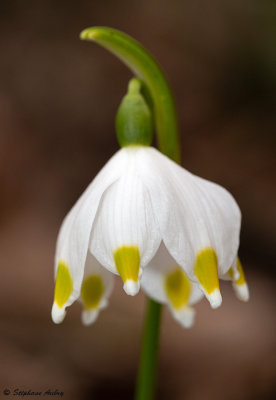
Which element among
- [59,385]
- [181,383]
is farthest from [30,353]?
[181,383]

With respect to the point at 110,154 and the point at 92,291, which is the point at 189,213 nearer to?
the point at 92,291

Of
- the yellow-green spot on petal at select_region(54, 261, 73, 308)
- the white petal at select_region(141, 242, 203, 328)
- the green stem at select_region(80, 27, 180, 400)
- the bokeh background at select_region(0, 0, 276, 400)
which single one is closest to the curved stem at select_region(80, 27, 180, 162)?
the green stem at select_region(80, 27, 180, 400)

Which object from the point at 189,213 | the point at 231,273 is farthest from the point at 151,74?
the point at 231,273

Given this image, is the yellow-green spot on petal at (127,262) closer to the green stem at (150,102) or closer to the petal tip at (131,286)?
the petal tip at (131,286)

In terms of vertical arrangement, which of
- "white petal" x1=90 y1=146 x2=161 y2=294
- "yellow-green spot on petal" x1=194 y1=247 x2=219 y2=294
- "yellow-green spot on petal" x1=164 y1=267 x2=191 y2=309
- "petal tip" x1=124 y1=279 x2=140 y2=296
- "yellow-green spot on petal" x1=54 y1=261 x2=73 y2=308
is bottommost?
"yellow-green spot on petal" x1=164 y1=267 x2=191 y2=309

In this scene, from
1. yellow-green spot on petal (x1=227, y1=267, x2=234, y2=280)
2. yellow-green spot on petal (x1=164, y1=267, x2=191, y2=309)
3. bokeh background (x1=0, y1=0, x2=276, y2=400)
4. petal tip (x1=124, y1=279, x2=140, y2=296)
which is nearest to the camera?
petal tip (x1=124, y1=279, x2=140, y2=296)

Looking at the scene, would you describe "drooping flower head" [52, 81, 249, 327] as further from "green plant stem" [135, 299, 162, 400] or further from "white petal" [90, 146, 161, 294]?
"green plant stem" [135, 299, 162, 400]

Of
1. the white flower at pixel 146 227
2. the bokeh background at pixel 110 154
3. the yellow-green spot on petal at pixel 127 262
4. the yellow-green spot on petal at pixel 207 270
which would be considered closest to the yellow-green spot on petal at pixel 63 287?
the white flower at pixel 146 227
